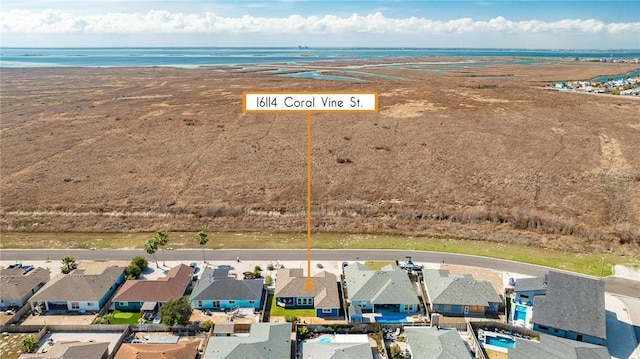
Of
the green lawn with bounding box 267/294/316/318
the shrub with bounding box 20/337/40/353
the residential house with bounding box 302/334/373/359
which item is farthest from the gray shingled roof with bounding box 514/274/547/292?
the shrub with bounding box 20/337/40/353

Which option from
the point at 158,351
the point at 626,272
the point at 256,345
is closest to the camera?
the point at 158,351

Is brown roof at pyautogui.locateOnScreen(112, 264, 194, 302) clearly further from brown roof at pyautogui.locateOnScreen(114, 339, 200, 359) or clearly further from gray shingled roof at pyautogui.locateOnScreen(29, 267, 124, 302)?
brown roof at pyautogui.locateOnScreen(114, 339, 200, 359)

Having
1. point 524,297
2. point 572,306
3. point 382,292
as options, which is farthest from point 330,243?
point 572,306

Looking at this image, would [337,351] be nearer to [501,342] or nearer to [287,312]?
[287,312]

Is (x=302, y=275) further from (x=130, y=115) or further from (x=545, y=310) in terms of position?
(x=130, y=115)

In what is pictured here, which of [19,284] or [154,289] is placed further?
[19,284]

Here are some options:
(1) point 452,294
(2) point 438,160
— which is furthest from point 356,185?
(1) point 452,294
